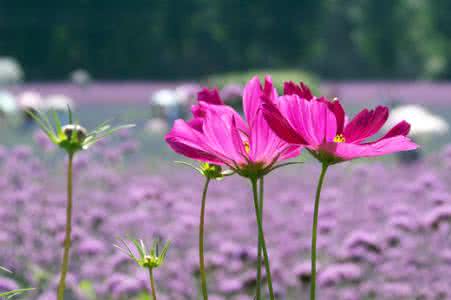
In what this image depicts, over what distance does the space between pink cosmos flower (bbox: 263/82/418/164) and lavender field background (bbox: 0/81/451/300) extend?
747 mm

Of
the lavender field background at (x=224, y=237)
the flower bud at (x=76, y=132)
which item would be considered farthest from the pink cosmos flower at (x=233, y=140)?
the lavender field background at (x=224, y=237)

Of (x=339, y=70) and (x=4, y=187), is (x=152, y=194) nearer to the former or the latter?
(x=4, y=187)

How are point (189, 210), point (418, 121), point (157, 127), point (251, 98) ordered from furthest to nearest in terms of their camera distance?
point (157, 127) → point (418, 121) → point (189, 210) → point (251, 98)

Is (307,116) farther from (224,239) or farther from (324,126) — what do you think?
(224,239)

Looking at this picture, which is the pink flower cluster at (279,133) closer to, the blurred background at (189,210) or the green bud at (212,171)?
the green bud at (212,171)

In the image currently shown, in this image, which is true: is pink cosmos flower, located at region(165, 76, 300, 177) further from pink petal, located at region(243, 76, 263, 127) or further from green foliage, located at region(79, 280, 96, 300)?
green foliage, located at region(79, 280, 96, 300)

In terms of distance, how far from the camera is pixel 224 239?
338 cm

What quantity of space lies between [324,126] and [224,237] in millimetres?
2598

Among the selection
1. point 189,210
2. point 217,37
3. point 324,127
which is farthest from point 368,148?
point 217,37

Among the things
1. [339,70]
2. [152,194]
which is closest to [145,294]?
[152,194]

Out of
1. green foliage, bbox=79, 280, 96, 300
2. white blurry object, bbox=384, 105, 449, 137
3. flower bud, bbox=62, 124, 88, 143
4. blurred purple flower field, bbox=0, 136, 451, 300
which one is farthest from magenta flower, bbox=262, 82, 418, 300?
white blurry object, bbox=384, 105, 449, 137

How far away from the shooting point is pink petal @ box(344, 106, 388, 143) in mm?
947

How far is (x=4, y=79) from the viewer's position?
17.8 metres

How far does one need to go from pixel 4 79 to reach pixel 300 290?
16268mm
